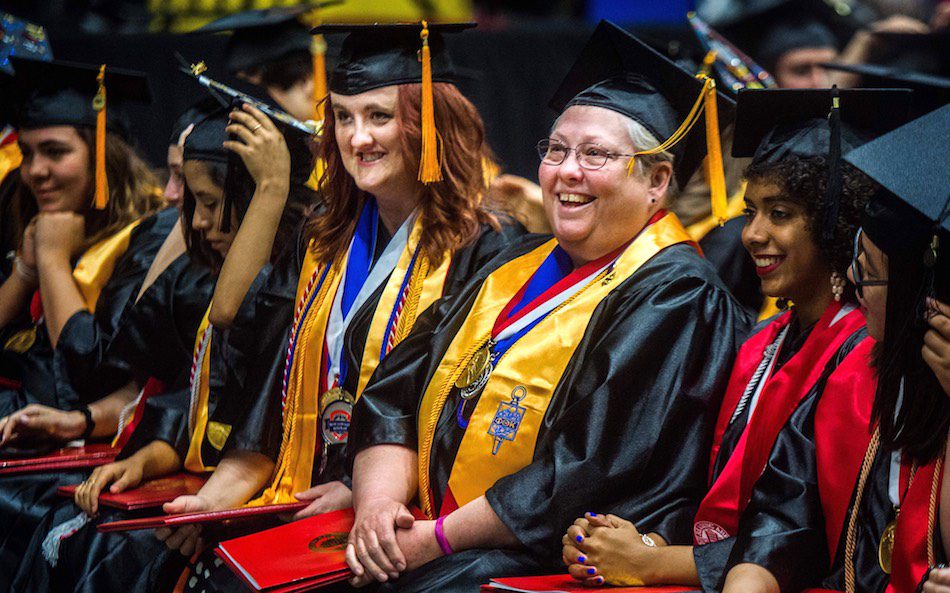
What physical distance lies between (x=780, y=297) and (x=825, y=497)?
54 cm

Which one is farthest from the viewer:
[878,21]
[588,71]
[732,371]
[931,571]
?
[878,21]

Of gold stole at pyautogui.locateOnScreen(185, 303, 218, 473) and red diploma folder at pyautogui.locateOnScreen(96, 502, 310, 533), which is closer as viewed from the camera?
red diploma folder at pyautogui.locateOnScreen(96, 502, 310, 533)

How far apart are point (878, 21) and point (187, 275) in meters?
3.75

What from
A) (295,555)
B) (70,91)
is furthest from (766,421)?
(70,91)

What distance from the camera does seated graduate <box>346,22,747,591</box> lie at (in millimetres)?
2484

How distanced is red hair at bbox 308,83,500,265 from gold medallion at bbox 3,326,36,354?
4.61ft

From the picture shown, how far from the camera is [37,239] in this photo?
4.06m

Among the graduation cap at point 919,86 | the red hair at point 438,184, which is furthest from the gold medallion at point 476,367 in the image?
the graduation cap at point 919,86

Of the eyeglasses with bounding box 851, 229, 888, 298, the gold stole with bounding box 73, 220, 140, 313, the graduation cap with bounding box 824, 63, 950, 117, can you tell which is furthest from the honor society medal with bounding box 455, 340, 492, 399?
the gold stole with bounding box 73, 220, 140, 313

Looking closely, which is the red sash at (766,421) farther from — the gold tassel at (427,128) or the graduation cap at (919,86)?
the graduation cap at (919,86)

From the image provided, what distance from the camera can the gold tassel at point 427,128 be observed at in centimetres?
304

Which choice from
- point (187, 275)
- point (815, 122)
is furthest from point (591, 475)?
point (187, 275)

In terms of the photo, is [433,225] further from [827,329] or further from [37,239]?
[37,239]

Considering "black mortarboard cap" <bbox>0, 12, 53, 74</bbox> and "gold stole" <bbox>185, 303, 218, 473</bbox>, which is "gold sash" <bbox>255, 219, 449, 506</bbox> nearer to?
"gold stole" <bbox>185, 303, 218, 473</bbox>
